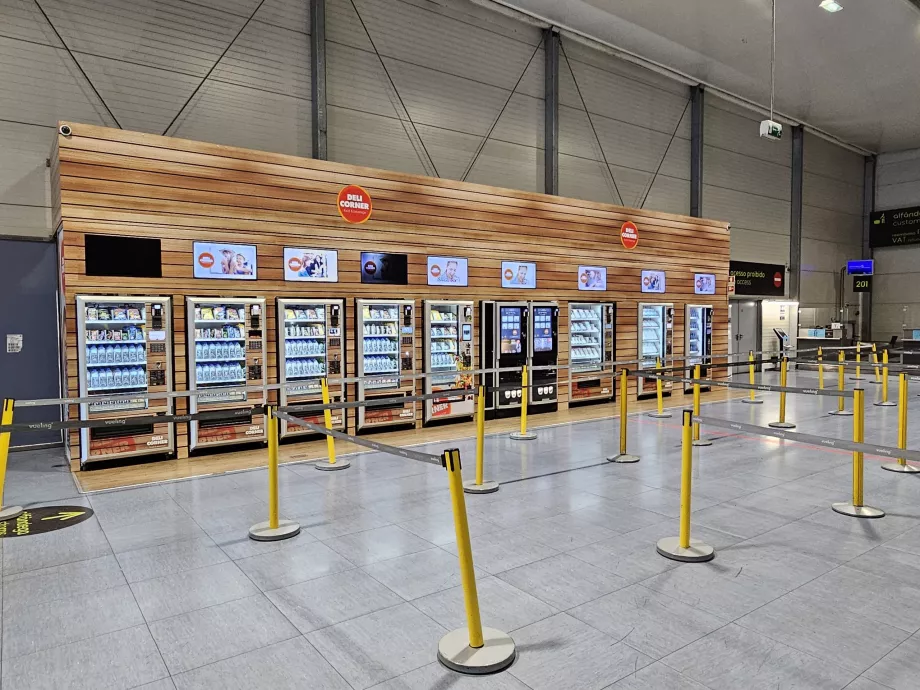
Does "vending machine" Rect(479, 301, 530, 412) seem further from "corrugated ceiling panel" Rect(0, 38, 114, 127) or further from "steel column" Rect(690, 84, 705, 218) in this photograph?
"steel column" Rect(690, 84, 705, 218)

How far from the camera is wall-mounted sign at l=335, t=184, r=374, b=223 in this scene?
8188 millimetres

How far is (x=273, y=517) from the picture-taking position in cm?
455

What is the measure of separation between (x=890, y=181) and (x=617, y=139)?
13.4 metres

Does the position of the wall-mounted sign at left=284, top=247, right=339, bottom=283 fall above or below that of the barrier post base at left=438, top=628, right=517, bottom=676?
above

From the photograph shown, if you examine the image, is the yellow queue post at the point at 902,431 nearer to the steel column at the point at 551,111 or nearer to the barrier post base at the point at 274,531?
the barrier post base at the point at 274,531

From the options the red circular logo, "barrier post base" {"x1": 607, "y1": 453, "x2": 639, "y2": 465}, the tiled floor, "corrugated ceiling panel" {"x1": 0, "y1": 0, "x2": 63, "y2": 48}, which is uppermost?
"corrugated ceiling panel" {"x1": 0, "y1": 0, "x2": 63, "y2": 48}

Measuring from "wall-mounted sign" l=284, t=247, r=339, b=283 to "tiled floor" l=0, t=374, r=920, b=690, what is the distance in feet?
9.43

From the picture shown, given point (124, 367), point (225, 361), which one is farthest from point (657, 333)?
point (124, 367)

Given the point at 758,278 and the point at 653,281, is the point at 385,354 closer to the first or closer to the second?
the point at 653,281

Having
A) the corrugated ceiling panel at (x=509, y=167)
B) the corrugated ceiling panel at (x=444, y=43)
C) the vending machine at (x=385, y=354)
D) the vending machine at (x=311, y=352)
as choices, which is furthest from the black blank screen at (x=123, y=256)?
the corrugated ceiling panel at (x=509, y=167)

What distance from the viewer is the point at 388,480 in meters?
5.99

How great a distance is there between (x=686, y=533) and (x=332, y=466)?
381 centimetres

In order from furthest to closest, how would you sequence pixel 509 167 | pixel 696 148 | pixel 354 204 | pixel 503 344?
1. pixel 696 148
2. pixel 509 167
3. pixel 503 344
4. pixel 354 204

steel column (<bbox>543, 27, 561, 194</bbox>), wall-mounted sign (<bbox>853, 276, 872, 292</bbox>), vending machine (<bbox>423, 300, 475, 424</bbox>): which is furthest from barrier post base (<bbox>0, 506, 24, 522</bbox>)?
wall-mounted sign (<bbox>853, 276, 872, 292</bbox>)
